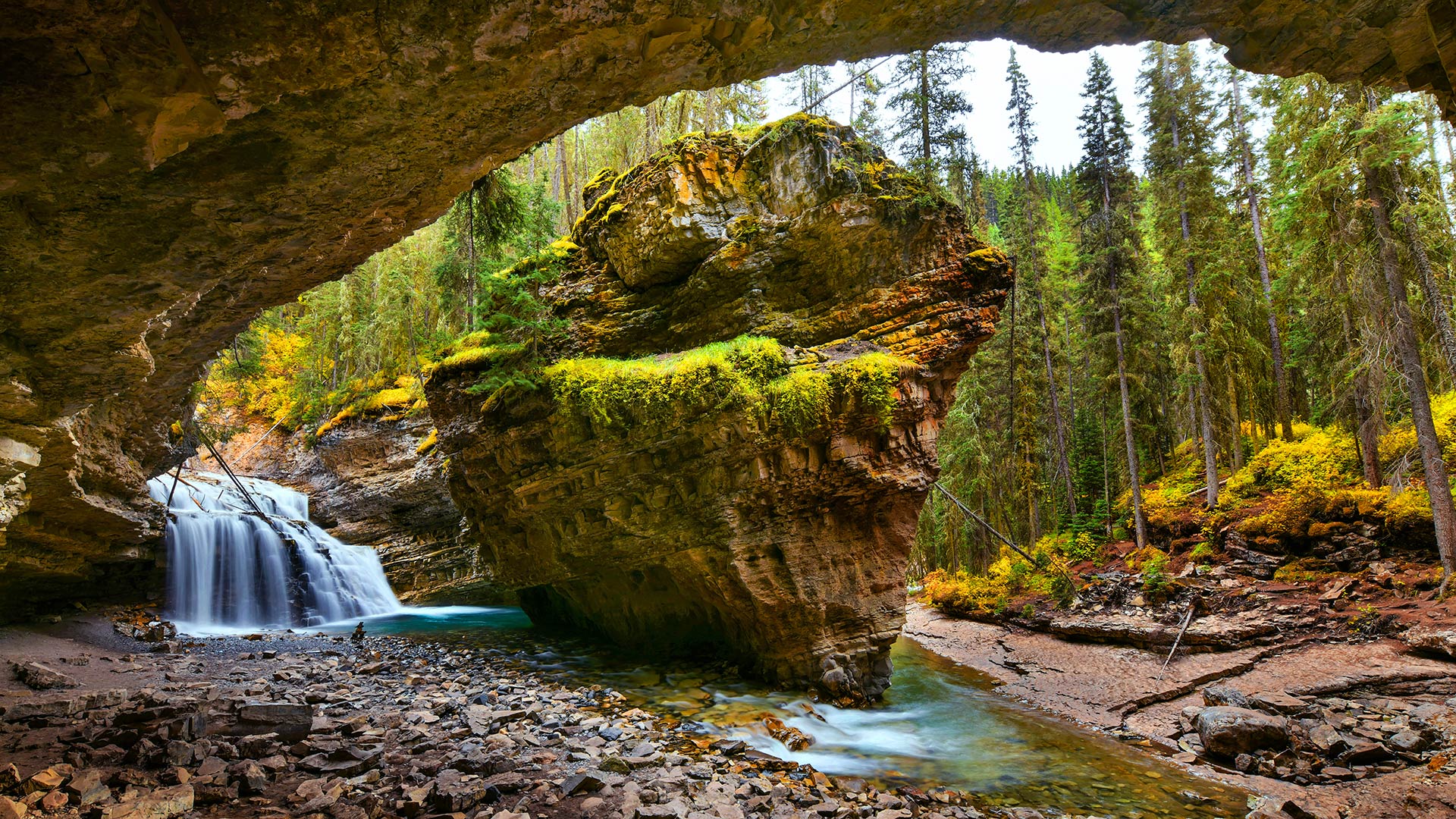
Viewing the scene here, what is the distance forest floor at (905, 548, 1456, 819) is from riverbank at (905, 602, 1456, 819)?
0.10ft

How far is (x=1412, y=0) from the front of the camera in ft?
11.0

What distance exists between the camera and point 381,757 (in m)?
5.28

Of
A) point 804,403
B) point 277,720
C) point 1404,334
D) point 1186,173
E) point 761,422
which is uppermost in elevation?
point 1186,173

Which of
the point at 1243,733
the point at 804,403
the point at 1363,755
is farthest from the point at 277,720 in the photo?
the point at 1363,755

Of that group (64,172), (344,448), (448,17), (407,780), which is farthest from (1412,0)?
(344,448)

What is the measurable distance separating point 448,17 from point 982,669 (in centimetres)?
1570

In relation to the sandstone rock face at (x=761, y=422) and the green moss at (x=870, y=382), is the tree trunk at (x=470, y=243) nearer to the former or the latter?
the sandstone rock face at (x=761, y=422)

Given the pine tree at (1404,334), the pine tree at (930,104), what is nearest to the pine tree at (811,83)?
the pine tree at (930,104)

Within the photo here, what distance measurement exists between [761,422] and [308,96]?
290 inches

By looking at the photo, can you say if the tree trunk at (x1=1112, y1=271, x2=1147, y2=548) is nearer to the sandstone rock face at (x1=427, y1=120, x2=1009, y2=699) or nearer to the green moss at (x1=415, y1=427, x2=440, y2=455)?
the sandstone rock face at (x1=427, y1=120, x2=1009, y2=699)

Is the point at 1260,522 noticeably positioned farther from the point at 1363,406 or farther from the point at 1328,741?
the point at 1328,741

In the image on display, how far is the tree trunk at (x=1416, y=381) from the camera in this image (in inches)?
465

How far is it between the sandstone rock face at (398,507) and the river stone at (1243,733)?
60.8 feet

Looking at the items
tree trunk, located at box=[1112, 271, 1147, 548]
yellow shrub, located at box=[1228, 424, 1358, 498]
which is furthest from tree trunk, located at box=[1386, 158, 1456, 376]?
tree trunk, located at box=[1112, 271, 1147, 548]
